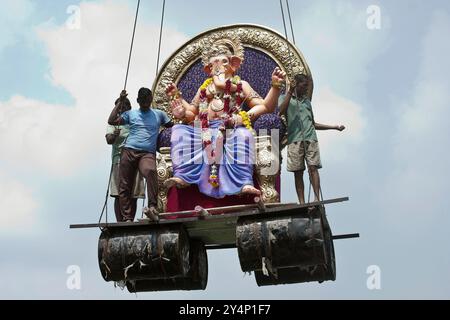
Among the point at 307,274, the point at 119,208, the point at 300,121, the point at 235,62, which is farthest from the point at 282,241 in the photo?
the point at 235,62

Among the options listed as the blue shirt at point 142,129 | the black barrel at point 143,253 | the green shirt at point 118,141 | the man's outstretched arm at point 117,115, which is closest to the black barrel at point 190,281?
the black barrel at point 143,253

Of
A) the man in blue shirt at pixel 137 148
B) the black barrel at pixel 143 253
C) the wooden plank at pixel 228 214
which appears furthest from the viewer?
the man in blue shirt at pixel 137 148

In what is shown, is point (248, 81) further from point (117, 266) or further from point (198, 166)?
point (117, 266)

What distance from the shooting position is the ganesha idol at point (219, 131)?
12156mm

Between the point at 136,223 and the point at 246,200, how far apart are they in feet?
4.44

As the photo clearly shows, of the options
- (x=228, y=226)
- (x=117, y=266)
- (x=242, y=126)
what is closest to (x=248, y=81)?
(x=242, y=126)

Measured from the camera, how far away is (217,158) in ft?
40.2

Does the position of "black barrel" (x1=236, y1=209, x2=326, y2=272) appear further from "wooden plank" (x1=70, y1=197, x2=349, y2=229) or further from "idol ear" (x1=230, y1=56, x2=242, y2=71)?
"idol ear" (x1=230, y1=56, x2=242, y2=71)

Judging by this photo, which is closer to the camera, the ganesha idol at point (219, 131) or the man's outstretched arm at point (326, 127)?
the ganesha idol at point (219, 131)

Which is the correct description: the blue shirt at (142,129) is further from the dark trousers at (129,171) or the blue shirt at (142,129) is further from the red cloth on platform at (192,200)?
the red cloth on platform at (192,200)

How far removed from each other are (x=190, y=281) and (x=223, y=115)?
2.21 m

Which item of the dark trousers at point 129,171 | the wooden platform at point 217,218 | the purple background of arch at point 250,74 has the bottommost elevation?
the wooden platform at point 217,218

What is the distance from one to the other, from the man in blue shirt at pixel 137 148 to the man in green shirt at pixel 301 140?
1.61m

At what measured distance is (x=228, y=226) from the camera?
41.0 feet
